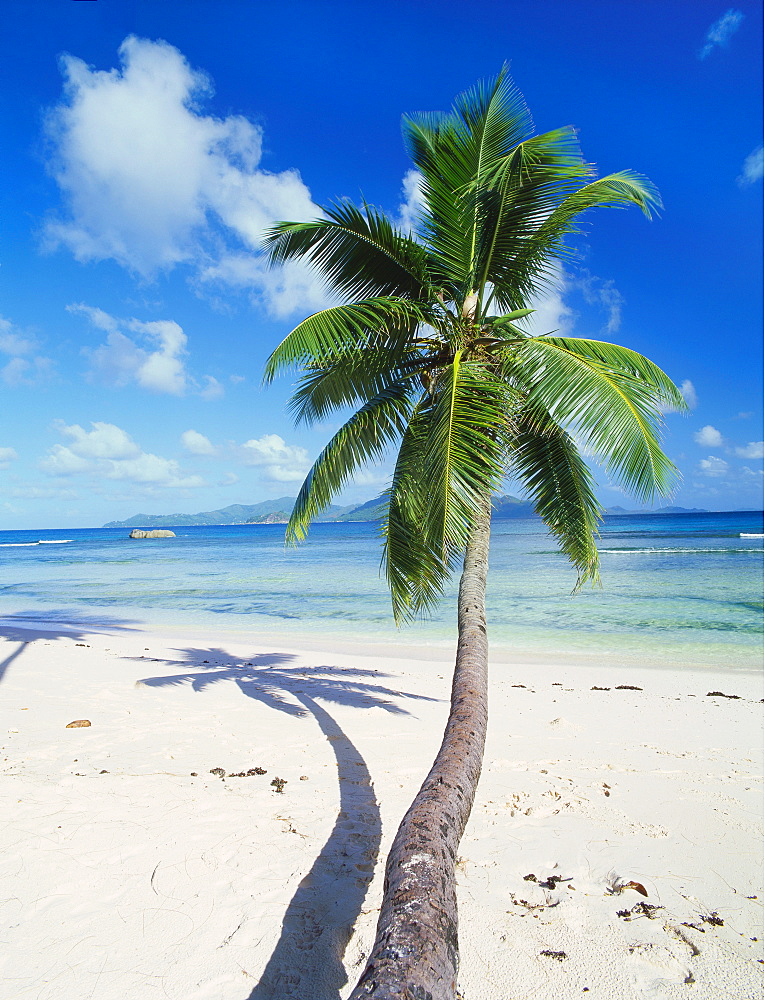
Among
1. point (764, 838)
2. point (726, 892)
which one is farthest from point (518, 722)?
point (726, 892)

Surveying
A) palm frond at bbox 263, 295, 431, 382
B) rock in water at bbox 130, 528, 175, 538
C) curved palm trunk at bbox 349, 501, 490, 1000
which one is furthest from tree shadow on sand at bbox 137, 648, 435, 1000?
rock in water at bbox 130, 528, 175, 538

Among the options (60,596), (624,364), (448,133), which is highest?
(448,133)

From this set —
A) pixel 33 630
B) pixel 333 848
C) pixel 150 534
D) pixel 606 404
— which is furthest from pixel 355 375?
pixel 150 534

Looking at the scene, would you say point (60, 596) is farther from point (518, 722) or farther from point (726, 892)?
point (726, 892)

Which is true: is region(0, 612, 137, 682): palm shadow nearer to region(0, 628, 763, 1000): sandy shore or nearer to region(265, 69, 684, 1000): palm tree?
region(0, 628, 763, 1000): sandy shore

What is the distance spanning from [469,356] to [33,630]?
14906mm

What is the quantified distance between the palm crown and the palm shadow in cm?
828

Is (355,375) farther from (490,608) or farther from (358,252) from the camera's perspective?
(490,608)

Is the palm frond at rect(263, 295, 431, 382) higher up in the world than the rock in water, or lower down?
higher up

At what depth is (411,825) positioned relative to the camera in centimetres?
279

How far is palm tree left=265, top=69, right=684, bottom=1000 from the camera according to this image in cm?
520

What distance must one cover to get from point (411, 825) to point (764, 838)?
3.24 meters

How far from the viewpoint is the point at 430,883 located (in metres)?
2.36

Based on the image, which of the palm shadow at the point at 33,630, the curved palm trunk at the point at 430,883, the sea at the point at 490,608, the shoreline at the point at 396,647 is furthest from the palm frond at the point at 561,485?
the palm shadow at the point at 33,630
